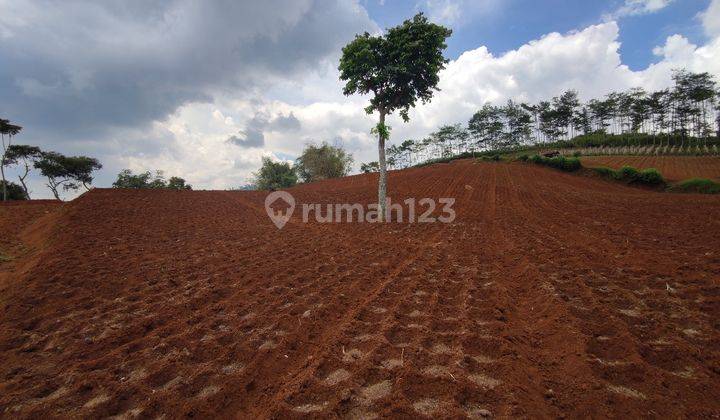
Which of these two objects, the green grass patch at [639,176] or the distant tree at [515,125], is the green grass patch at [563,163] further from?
the distant tree at [515,125]

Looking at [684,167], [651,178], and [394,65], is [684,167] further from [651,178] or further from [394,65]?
[394,65]

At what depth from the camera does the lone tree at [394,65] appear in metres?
10.8

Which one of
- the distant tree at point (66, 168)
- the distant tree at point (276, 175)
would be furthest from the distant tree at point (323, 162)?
the distant tree at point (66, 168)

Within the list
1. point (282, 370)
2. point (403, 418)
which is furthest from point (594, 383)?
point (282, 370)

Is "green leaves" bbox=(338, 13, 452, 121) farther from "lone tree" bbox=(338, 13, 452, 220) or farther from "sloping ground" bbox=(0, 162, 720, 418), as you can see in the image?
"sloping ground" bbox=(0, 162, 720, 418)

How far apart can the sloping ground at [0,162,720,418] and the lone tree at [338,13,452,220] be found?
648 centimetres

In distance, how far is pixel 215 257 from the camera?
276 inches

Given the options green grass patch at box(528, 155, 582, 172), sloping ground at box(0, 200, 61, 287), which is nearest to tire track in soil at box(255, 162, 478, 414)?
sloping ground at box(0, 200, 61, 287)

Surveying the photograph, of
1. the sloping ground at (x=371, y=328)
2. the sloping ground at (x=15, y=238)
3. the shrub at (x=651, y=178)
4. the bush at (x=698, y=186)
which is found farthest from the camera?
the shrub at (x=651, y=178)

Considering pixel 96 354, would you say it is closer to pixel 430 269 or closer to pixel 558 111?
pixel 430 269

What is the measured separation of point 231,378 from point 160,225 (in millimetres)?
10328

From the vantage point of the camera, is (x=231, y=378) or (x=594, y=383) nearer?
(x=594, y=383)

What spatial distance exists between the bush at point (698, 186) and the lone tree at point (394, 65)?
2019 cm

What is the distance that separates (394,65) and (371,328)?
34.1ft
